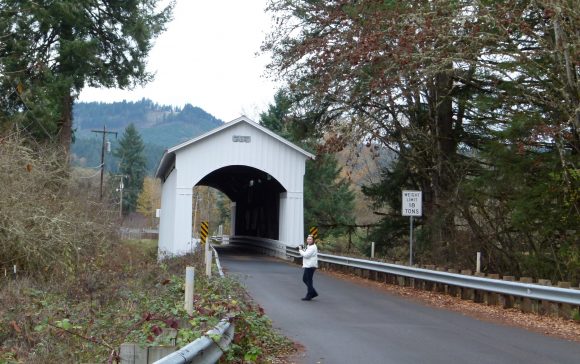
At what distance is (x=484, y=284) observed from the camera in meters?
14.0

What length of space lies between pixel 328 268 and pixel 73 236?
32.8 feet

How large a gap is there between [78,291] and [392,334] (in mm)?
8686

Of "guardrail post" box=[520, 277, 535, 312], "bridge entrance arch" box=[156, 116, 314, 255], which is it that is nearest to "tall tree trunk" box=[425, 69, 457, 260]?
"guardrail post" box=[520, 277, 535, 312]

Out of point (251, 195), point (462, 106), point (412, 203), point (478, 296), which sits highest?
point (462, 106)

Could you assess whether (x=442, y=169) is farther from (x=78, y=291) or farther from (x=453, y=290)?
(x=78, y=291)

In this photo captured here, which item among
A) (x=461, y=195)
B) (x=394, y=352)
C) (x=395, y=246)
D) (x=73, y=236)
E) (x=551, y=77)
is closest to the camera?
(x=394, y=352)

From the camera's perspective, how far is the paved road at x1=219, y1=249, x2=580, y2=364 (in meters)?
8.34

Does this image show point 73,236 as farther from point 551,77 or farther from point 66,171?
point 551,77

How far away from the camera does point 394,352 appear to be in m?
8.50

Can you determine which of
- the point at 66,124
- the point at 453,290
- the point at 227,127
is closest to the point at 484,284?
the point at 453,290

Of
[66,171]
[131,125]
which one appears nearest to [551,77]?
[66,171]

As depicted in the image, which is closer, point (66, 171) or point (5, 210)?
point (5, 210)

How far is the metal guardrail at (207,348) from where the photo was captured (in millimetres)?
4973

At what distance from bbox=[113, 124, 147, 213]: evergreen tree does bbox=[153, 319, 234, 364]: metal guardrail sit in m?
89.5
